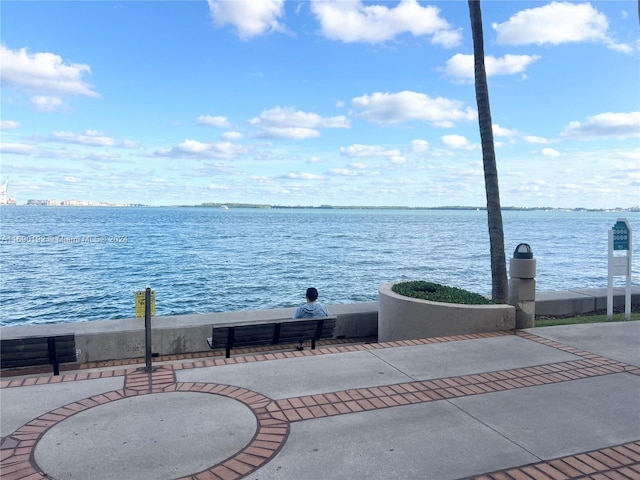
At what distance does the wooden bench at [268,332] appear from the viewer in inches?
265

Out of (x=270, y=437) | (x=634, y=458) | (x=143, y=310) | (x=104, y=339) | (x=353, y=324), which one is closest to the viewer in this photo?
(x=634, y=458)

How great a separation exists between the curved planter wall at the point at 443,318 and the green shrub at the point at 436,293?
31cm

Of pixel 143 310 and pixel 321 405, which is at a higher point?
pixel 143 310

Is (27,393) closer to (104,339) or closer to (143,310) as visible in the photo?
(143,310)

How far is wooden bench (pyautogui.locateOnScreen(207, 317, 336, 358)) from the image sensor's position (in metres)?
6.73

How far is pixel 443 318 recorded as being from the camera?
7.66 metres

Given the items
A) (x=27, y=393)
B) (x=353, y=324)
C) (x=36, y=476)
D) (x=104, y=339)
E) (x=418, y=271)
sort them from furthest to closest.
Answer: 1. (x=418, y=271)
2. (x=353, y=324)
3. (x=104, y=339)
4. (x=27, y=393)
5. (x=36, y=476)

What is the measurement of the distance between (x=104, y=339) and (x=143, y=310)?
60.9 inches

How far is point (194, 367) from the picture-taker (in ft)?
19.5

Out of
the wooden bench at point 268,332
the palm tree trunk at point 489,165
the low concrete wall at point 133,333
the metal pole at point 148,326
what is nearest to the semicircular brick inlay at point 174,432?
the metal pole at point 148,326

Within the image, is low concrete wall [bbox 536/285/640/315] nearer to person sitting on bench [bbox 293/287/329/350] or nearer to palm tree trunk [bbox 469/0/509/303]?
palm tree trunk [bbox 469/0/509/303]

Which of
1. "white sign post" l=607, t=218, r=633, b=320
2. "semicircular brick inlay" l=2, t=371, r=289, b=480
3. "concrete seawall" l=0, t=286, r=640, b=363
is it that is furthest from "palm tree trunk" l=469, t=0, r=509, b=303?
"semicircular brick inlay" l=2, t=371, r=289, b=480

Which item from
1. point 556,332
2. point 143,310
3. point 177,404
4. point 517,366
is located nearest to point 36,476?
point 177,404

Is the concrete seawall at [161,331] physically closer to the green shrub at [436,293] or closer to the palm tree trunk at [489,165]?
the green shrub at [436,293]
